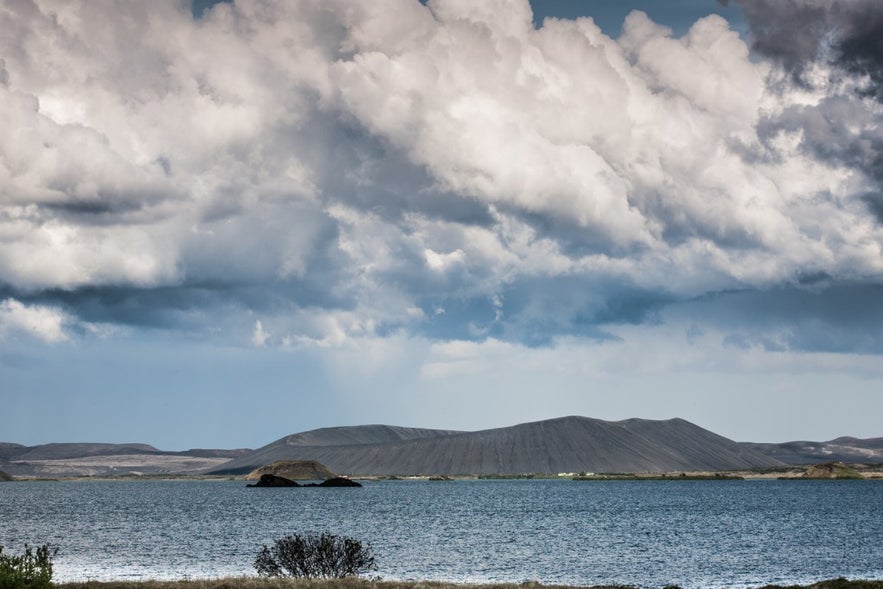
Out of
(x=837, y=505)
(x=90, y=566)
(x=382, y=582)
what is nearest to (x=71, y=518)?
(x=90, y=566)

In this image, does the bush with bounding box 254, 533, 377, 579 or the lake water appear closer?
the bush with bounding box 254, 533, 377, 579

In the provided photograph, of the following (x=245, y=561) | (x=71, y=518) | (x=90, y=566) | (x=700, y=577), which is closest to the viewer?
(x=700, y=577)

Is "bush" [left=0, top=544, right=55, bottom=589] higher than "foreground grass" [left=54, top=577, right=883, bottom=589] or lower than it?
higher

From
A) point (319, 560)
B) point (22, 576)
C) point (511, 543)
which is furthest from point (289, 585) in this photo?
point (511, 543)

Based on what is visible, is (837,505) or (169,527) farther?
(837,505)

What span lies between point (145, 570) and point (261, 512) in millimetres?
104900

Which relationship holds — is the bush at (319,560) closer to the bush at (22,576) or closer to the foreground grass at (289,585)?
the foreground grass at (289,585)

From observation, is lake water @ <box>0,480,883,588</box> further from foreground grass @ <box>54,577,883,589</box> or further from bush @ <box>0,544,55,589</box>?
bush @ <box>0,544,55,589</box>

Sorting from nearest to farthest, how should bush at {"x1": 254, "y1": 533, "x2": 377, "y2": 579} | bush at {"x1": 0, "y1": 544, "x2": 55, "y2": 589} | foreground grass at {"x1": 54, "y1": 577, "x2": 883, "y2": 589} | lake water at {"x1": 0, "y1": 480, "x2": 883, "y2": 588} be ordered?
bush at {"x1": 0, "y1": 544, "x2": 55, "y2": 589}
foreground grass at {"x1": 54, "y1": 577, "x2": 883, "y2": 589}
bush at {"x1": 254, "y1": 533, "x2": 377, "y2": 579}
lake water at {"x1": 0, "y1": 480, "x2": 883, "y2": 588}

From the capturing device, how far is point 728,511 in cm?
16675

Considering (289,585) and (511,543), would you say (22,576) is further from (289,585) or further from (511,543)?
(511,543)

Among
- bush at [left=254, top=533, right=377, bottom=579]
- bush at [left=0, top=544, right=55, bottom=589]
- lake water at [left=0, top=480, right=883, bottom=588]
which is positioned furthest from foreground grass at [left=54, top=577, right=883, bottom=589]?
lake water at [left=0, top=480, right=883, bottom=588]

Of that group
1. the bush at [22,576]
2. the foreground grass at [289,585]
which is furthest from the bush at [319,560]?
the bush at [22,576]

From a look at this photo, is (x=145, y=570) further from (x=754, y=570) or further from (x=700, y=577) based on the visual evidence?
(x=754, y=570)
